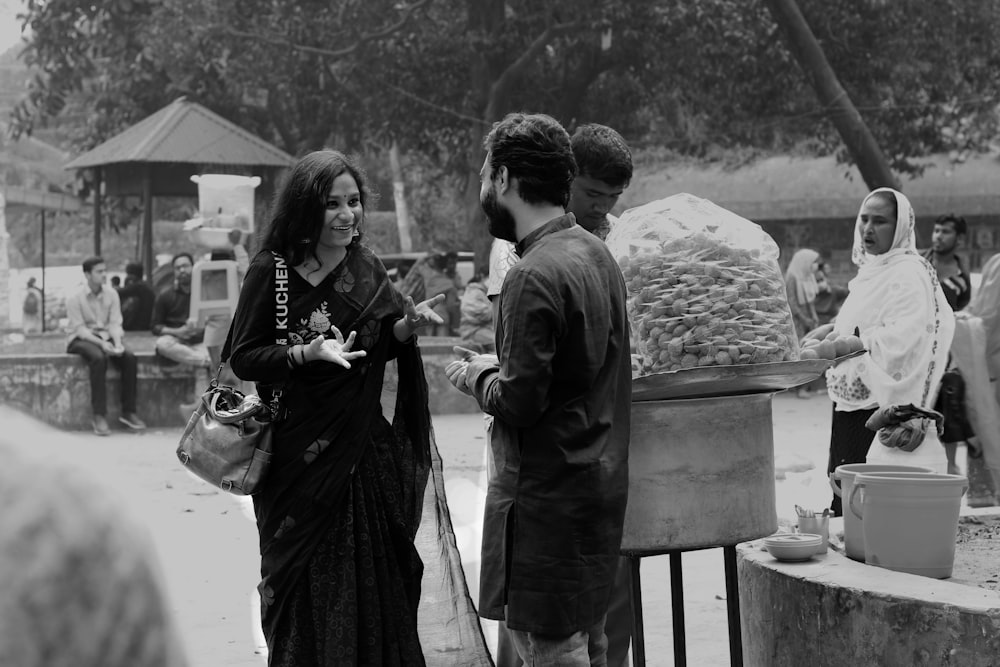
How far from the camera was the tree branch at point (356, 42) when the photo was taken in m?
19.3

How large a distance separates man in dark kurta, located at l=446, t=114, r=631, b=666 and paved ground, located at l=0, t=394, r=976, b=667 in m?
0.75

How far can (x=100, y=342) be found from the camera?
38.4 feet

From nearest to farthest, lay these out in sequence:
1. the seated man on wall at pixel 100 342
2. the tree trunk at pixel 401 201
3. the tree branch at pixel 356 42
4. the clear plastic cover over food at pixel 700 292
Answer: the clear plastic cover over food at pixel 700 292 → the seated man on wall at pixel 100 342 → the tree branch at pixel 356 42 → the tree trunk at pixel 401 201

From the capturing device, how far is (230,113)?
22406 millimetres

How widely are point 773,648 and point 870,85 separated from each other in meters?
17.2

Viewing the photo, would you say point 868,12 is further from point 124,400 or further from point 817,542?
point 817,542

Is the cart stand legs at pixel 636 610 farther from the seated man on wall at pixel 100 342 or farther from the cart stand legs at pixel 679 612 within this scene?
the seated man on wall at pixel 100 342

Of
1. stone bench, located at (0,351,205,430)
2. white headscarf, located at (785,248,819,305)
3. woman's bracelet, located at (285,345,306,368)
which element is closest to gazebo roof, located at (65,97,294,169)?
stone bench, located at (0,351,205,430)

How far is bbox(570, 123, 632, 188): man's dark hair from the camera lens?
3.48m

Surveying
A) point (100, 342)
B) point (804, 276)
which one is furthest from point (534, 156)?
point (804, 276)

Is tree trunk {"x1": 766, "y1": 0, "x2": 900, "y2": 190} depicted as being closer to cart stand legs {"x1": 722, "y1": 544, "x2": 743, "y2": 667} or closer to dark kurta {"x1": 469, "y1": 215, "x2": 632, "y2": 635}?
cart stand legs {"x1": 722, "y1": 544, "x2": 743, "y2": 667}

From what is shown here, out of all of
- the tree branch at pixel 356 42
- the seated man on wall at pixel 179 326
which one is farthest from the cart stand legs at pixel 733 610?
the tree branch at pixel 356 42

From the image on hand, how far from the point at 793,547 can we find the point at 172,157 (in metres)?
15.6

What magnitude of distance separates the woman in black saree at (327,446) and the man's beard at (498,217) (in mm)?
677
